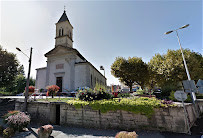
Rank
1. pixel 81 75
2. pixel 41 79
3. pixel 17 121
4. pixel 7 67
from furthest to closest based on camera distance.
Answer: pixel 41 79
pixel 7 67
pixel 81 75
pixel 17 121

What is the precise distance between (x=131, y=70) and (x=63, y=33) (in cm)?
1757

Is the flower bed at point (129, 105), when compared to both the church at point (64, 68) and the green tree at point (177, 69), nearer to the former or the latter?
the green tree at point (177, 69)

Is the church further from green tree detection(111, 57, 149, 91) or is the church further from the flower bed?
the flower bed

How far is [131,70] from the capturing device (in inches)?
809

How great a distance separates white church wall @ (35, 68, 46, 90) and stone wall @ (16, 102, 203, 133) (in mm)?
11930

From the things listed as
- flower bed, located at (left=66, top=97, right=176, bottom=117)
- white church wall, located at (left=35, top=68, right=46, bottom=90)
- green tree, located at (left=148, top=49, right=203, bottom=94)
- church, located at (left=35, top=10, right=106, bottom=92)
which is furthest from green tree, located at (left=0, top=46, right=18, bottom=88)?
green tree, located at (left=148, top=49, right=203, bottom=94)

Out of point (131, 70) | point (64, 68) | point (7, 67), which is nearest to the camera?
point (7, 67)

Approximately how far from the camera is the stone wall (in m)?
5.12

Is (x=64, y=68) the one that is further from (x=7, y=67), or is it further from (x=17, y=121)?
(x=17, y=121)

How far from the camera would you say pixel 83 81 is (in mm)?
16984

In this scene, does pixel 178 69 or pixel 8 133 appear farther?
pixel 178 69

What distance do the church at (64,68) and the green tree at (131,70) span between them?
21.0ft

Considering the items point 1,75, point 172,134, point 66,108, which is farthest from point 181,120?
point 1,75

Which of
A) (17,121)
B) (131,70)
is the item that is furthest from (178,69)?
(17,121)
